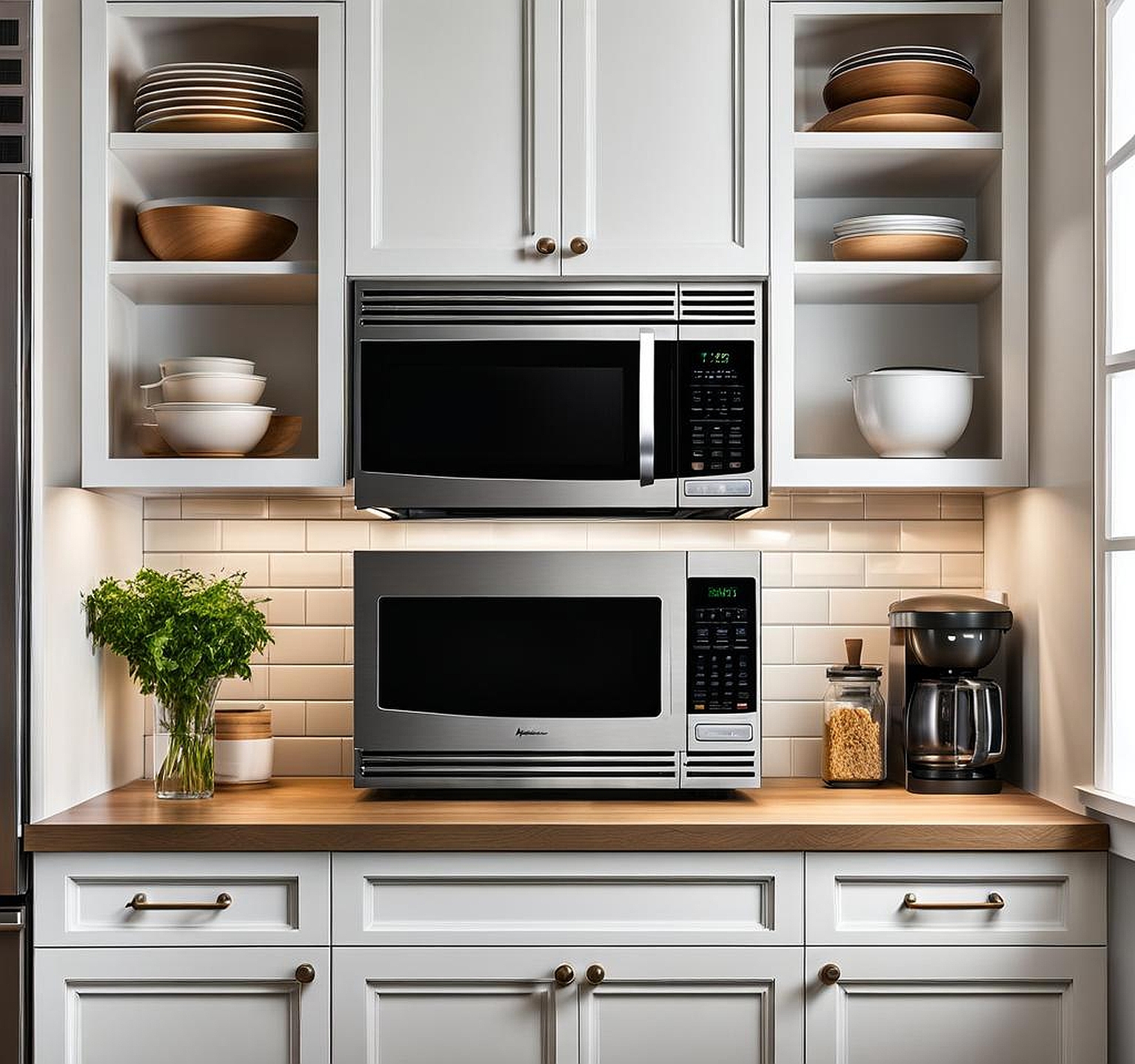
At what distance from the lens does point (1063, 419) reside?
83.0 inches

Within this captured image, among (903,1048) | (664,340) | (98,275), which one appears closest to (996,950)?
(903,1048)

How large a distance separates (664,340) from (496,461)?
370 millimetres

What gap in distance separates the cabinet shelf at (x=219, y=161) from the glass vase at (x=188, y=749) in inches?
38.3

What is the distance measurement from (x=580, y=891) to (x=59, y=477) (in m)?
1.14

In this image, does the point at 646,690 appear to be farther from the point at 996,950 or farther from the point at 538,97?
the point at 538,97

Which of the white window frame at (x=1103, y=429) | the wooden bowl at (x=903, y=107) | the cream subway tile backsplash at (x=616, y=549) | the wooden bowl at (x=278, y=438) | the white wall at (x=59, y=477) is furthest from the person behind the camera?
the cream subway tile backsplash at (x=616, y=549)

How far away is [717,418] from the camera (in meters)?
2.23

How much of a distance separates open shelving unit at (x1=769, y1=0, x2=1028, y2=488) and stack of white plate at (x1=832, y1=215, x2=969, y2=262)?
1.7 inches

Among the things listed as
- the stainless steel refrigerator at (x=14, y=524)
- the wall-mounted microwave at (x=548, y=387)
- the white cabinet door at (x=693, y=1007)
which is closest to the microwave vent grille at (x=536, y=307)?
the wall-mounted microwave at (x=548, y=387)

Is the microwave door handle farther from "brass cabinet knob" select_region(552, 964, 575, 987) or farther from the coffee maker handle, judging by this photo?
"brass cabinet knob" select_region(552, 964, 575, 987)

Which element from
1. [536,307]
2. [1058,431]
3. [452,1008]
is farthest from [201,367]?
[1058,431]

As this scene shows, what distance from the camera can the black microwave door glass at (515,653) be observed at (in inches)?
87.8

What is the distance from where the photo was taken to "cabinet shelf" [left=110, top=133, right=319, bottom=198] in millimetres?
2285

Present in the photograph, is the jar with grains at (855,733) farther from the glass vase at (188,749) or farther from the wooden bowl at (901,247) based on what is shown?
the glass vase at (188,749)
